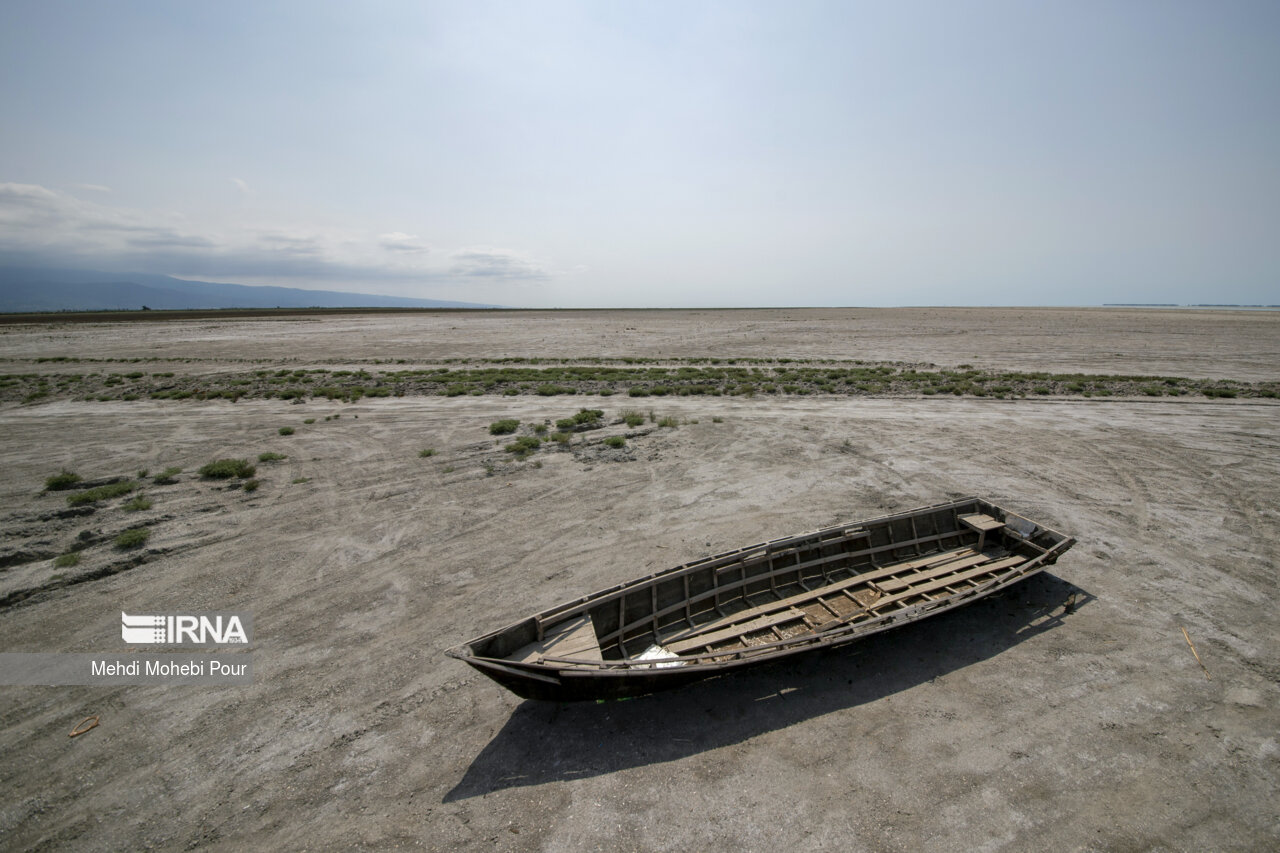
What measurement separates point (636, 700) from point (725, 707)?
1409mm

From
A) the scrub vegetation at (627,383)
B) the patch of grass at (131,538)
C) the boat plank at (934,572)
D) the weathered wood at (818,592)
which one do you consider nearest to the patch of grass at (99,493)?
the patch of grass at (131,538)

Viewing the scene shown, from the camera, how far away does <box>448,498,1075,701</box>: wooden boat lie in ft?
23.2

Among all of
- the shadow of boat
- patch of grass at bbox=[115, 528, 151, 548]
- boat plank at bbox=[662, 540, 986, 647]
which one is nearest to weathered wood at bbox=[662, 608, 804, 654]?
boat plank at bbox=[662, 540, 986, 647]

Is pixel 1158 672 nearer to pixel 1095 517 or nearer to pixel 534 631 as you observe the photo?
pixel 1095 517

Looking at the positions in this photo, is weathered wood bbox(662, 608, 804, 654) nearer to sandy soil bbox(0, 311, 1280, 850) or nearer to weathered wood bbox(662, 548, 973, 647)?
weathered wood bbox(662, 548, 973, 647)

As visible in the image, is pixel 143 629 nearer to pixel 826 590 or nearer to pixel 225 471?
pixel 225 471

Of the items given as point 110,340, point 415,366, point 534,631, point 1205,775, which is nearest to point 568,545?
point 534,631

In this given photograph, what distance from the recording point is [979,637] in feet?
30.5

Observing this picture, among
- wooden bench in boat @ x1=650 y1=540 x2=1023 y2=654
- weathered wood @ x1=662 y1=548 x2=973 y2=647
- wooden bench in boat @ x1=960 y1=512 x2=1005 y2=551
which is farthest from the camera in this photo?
wooden bench in boat @ x1=960 y1=512 x2=1005 y2=551

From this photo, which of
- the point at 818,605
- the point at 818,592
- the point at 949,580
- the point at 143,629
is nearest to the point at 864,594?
the point at 818,592

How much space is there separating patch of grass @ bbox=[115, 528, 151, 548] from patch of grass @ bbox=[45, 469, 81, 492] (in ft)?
18.2

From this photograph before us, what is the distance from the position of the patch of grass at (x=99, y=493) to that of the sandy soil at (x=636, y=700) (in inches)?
31.1

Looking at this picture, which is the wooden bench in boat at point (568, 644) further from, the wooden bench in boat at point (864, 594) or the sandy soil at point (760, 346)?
the sandy soil at point (760, 346)

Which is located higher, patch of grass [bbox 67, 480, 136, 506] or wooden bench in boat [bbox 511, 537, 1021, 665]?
patch of grass [bbox 67, 480, 136, 506]
